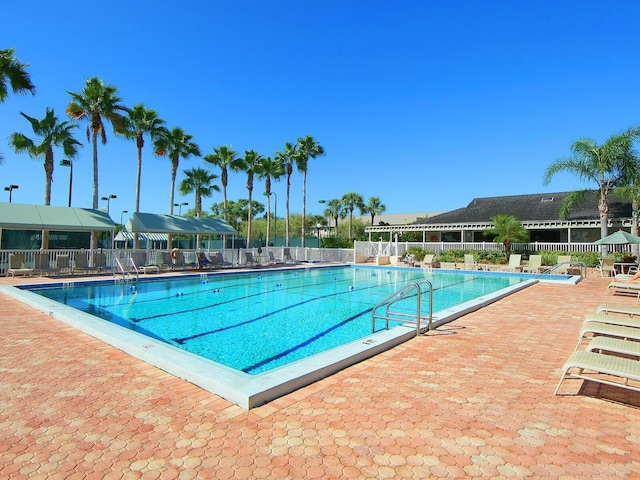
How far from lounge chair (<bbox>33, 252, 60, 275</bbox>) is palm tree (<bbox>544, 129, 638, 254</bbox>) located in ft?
90.8

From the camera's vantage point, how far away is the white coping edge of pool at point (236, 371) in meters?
3.89

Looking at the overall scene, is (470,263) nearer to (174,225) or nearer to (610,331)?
(174,225)

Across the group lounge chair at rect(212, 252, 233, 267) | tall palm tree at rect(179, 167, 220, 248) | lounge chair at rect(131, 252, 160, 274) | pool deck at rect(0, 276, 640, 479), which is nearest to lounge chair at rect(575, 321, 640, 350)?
pool deck at rect(0, 276, 640, 479)

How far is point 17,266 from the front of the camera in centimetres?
1498

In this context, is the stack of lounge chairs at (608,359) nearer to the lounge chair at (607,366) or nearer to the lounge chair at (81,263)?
the lounge chair at (607,366)

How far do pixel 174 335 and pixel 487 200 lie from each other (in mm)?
33685

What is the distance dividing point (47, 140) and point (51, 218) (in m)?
7.82

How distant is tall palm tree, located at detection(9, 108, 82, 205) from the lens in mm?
21516

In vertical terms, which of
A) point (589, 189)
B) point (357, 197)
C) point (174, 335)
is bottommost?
point (174, 335)

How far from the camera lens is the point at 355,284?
1656cm

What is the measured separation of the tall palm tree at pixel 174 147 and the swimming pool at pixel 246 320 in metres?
12.4

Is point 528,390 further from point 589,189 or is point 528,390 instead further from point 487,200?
point 487,200

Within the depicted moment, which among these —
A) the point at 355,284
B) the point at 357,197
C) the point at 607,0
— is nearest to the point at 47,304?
the point at 355,284

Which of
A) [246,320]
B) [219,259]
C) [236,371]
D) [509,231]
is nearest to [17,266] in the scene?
[219,259]
